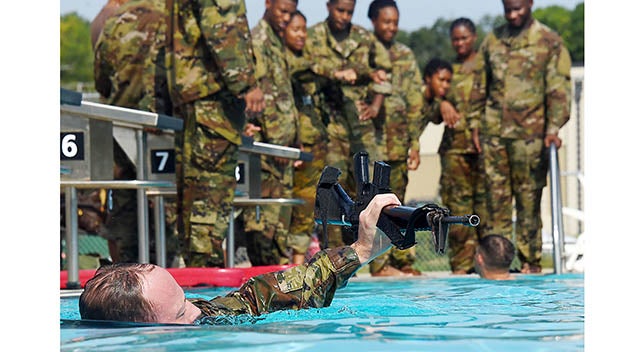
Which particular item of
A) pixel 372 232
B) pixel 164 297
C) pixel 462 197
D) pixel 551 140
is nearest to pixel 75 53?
pixel 462 197

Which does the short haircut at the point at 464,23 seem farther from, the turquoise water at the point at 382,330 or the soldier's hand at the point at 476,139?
the turquoise water at the point at 382,330

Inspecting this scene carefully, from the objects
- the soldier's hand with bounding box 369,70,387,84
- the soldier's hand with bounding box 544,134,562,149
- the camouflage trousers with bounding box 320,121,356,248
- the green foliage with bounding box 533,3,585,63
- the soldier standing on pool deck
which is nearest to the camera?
the soldier's hand with bounding box 544,134,562,149

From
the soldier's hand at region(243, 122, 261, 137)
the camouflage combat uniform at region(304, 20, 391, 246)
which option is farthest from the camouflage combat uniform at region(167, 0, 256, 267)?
the camouflage combat uniform at region(304, 20, 391, 246)

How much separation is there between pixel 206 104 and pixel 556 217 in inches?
127

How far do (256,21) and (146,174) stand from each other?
3.10m

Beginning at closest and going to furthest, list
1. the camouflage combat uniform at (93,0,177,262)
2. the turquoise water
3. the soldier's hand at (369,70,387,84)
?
the turquoise water, the camouflage combat uniform at (93,0,177,262), the soldier's hand at (369,70,387,84)

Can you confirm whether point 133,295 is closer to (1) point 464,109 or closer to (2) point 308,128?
(2) point 308,128

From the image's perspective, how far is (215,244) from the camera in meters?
7.55

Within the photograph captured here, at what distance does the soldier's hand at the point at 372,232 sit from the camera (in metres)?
3.97

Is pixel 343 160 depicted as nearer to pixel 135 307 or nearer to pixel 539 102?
pixel 539 102

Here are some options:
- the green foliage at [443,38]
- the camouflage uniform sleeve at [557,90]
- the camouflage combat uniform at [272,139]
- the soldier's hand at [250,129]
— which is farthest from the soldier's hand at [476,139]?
the green foliage at [443,38]

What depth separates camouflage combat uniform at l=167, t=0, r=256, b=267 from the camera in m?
7.40

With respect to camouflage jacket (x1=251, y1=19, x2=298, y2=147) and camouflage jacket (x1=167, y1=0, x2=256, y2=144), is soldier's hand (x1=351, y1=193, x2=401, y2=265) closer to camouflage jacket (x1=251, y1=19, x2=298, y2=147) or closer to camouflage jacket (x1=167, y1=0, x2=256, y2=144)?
camouflage jacket (x1=167, y1=0, x2=256, y2=144)

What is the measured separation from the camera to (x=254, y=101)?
300 inches
